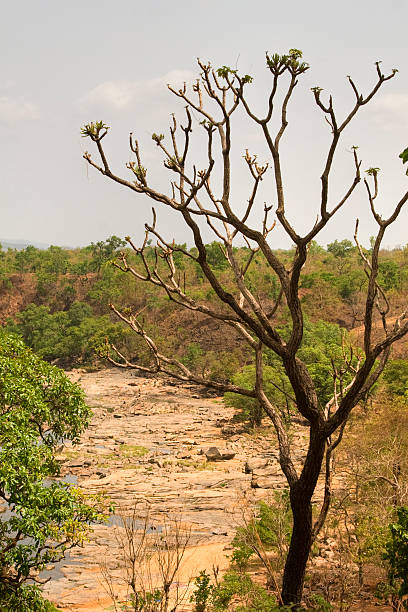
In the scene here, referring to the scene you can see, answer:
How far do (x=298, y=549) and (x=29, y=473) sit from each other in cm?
323

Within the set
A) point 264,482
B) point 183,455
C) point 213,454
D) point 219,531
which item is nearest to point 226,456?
point 213,454

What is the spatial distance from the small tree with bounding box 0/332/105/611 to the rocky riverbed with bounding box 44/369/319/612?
2.11m

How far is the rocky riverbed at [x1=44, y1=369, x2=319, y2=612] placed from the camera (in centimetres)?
1188

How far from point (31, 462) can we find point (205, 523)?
900 cm

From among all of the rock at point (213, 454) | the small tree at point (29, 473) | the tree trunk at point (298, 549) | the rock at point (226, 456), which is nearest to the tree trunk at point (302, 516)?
the tree trunk at point (298, 549)

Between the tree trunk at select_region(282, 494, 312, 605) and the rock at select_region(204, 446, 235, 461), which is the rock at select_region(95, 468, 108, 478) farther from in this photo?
the tree trunk at select_region(282, 494, 312, 605)

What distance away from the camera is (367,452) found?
13586 mm

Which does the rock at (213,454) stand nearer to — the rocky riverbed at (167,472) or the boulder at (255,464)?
the rocky riverbed at (167,472)

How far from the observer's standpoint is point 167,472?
18578 millimetres

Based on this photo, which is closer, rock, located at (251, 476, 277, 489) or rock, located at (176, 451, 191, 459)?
rock, located at (251, 476, 277, 489)

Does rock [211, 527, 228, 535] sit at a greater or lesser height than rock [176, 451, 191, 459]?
lesser

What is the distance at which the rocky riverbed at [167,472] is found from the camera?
39.0ft

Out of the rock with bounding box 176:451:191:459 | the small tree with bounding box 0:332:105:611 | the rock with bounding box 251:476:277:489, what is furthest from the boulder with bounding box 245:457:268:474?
the small tree with bounding box 0:332:105:611

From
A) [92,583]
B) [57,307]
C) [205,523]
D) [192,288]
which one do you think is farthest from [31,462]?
[57,307]
